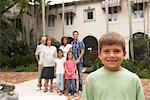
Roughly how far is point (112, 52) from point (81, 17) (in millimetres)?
28368

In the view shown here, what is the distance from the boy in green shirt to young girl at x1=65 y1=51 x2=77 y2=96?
7.05m

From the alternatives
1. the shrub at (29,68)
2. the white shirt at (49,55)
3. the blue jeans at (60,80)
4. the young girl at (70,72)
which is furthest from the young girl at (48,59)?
the shrub at (29,68)

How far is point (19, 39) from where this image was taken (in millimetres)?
30609

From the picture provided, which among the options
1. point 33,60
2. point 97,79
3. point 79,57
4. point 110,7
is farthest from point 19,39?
point 97,79

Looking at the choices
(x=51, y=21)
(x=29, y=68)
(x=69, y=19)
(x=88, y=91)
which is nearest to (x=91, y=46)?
(x=69, y=19)

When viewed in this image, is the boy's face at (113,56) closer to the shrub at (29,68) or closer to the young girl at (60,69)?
the young girl at (60,69)

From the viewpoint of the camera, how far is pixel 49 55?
10.3m

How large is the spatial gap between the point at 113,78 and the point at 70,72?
7.29 meters

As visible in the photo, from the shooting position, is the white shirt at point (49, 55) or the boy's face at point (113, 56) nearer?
the boy's face at point (113, 56)

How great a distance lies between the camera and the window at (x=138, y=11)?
90.5 ft

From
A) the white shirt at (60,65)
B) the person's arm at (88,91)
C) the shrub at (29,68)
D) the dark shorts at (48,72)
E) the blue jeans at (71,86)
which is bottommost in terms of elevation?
the shrub at (29,68)

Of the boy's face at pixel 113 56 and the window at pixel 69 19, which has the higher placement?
the window at pixel 69 19

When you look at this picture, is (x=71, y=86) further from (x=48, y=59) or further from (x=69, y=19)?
(x=69, y=19)

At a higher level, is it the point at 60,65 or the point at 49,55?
the point at 49,55
